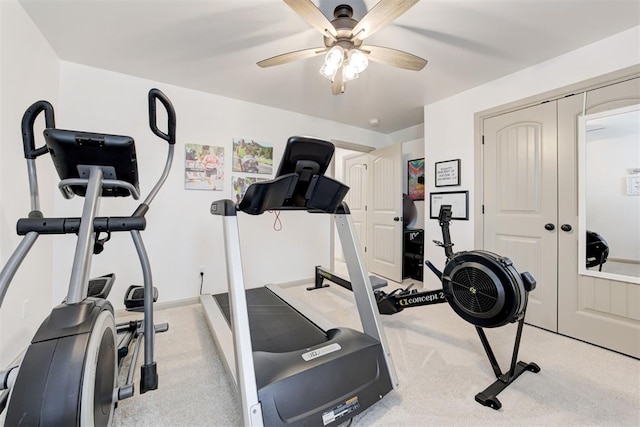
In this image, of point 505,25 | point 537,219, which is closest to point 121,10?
point 505,25

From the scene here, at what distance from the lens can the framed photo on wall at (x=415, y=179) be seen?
414 cm

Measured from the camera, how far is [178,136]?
289 centimetres

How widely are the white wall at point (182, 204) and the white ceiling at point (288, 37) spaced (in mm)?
218

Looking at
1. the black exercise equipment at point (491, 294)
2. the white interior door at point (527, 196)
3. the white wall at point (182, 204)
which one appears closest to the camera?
the black exercise equipment at point (491, 294)

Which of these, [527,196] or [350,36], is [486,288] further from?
[350,36]

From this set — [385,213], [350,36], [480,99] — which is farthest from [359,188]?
[350,36]

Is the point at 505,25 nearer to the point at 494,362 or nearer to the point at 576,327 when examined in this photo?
the point at 494,362

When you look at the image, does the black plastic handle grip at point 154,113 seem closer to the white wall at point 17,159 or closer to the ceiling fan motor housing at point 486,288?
the white wall at point 17,159

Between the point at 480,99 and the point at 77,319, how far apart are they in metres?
3.64

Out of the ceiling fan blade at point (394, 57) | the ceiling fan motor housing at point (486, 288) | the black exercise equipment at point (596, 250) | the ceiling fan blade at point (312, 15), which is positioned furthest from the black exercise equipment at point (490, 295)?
the ceiling fan blade at point (312, 15)

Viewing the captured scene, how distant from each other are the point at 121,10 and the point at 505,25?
108 inches

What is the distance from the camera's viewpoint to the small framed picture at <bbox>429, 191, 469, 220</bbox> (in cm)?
296

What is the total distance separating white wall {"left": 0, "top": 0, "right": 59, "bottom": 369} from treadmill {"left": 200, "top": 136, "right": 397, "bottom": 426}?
1.41 metres

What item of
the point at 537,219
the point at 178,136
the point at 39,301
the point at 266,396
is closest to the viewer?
the point at 266,396
